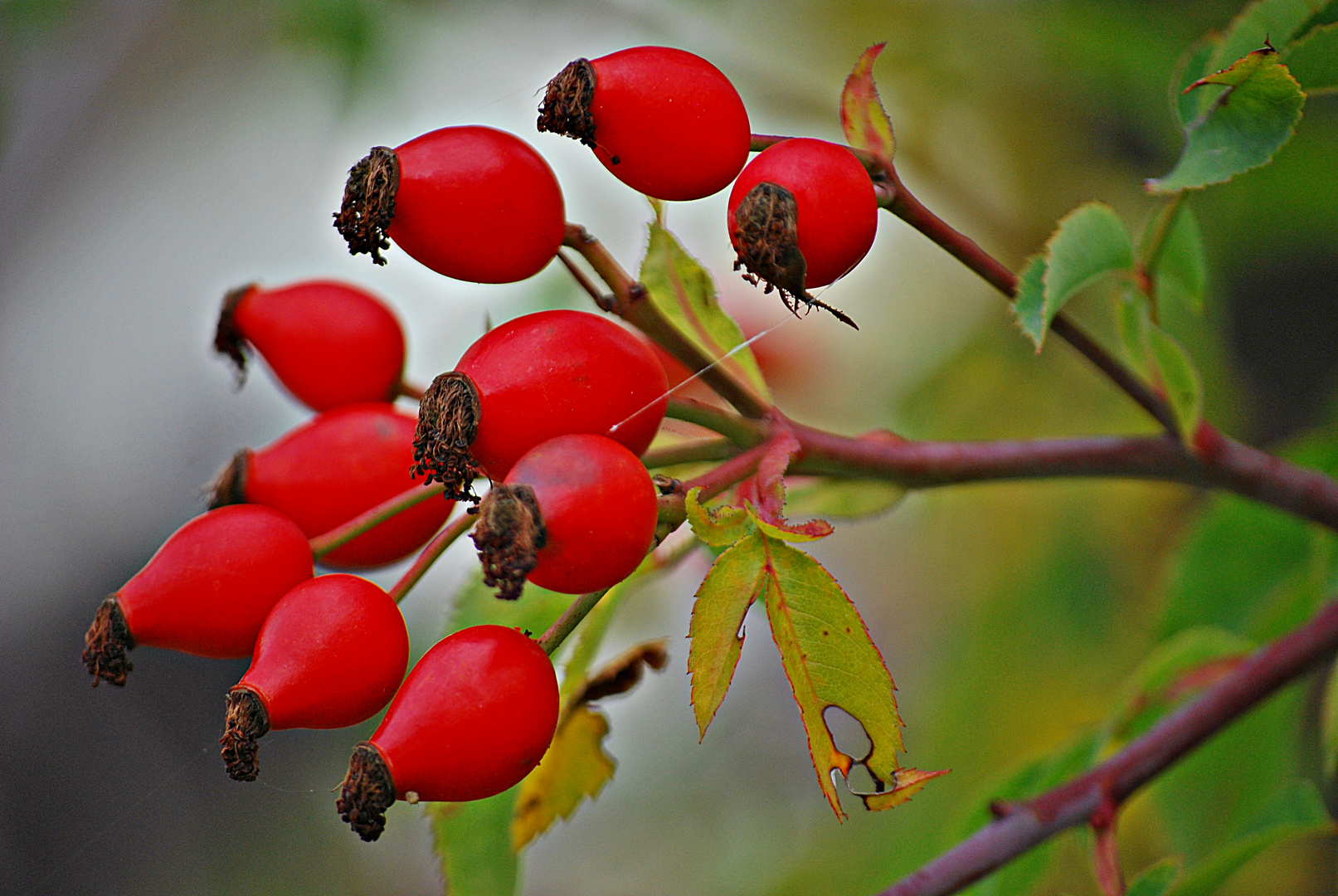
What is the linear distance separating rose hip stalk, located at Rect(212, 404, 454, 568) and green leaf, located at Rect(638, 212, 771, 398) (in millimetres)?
219

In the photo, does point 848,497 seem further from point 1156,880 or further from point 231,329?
point 231,329

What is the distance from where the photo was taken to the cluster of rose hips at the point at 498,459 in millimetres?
542

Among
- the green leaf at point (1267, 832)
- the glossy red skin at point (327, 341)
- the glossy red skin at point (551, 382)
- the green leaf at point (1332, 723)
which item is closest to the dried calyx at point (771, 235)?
the glossy red skin at point (551, 382)

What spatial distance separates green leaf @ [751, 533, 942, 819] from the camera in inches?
23.6

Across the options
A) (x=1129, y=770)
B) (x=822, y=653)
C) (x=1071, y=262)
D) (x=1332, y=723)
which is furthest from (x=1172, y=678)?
(x=822, y=653)

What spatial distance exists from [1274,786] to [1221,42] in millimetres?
1019

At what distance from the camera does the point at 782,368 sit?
70.4 inches

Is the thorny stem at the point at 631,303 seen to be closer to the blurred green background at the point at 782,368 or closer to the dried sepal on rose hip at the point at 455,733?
the dried sepal on rose hip at the point at 455,733

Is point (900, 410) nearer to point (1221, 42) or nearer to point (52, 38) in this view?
point (1221, 42)

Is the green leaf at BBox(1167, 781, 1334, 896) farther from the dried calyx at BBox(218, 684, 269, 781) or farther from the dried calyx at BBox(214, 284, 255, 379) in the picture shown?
the dried calyx at BBox(214, 284, 255, 379)

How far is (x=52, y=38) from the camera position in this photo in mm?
1558

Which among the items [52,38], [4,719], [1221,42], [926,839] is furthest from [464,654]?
[52,38]

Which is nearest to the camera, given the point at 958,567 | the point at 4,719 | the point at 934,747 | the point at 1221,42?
the point at 1221,42

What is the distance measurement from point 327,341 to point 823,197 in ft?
1.56
